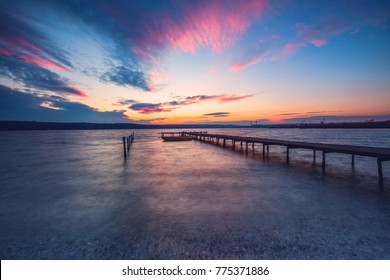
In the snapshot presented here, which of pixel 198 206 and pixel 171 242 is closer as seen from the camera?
pixel 171 242

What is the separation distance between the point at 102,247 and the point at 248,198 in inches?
203

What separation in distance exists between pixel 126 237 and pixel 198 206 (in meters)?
2.61

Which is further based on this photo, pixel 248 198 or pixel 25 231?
pixel 248 198

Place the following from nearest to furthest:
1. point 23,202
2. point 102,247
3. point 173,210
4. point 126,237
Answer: point 102,247, point 126,237, point 173,210, point 23,202

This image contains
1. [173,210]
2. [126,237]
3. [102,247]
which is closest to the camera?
[102,247]

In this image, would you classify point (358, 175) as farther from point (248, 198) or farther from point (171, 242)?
point (171, 242)

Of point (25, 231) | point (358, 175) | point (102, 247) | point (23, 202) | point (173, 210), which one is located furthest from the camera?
point (358, 175)

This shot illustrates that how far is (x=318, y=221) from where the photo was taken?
5.09 m
